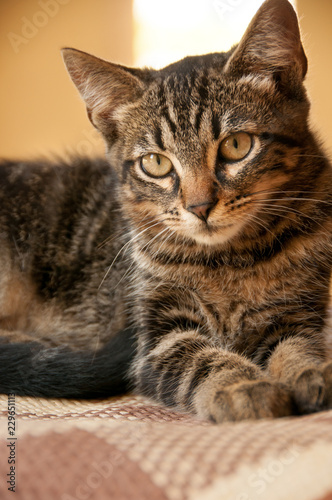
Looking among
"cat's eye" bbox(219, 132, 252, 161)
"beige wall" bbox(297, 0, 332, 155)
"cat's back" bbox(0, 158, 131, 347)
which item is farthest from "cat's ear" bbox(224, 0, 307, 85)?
"beige wall" bbox(297, 0, 332, 155)

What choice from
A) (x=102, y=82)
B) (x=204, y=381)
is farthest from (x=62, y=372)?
(x=102, y=82)

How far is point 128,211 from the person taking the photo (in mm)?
1346

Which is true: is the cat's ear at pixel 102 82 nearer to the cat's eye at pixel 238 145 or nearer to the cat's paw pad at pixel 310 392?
the cat's eye at pixel 238 145

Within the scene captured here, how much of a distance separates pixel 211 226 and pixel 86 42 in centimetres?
182

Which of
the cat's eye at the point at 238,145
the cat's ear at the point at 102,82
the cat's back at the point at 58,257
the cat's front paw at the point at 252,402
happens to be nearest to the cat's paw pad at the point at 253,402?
the cat's front paw at the point at 252,402

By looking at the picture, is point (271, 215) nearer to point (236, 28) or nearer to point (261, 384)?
point (261, 384)

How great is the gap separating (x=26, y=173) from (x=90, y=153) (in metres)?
0.29

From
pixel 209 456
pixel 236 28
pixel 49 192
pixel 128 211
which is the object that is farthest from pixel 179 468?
pixel 236 28

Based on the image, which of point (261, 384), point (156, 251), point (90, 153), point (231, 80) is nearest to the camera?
point (261, 384)

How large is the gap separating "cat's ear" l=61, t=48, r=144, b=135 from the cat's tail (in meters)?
0.65

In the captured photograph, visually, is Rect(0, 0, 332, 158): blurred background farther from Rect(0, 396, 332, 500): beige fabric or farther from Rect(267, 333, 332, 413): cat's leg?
Rect(0, 396, 332, 500): beige fabric

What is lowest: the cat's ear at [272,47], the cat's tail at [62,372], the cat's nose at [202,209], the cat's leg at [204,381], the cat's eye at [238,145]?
the cat's tail at [62,372]

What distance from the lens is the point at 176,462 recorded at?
63cm

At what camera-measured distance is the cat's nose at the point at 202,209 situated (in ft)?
3.46
